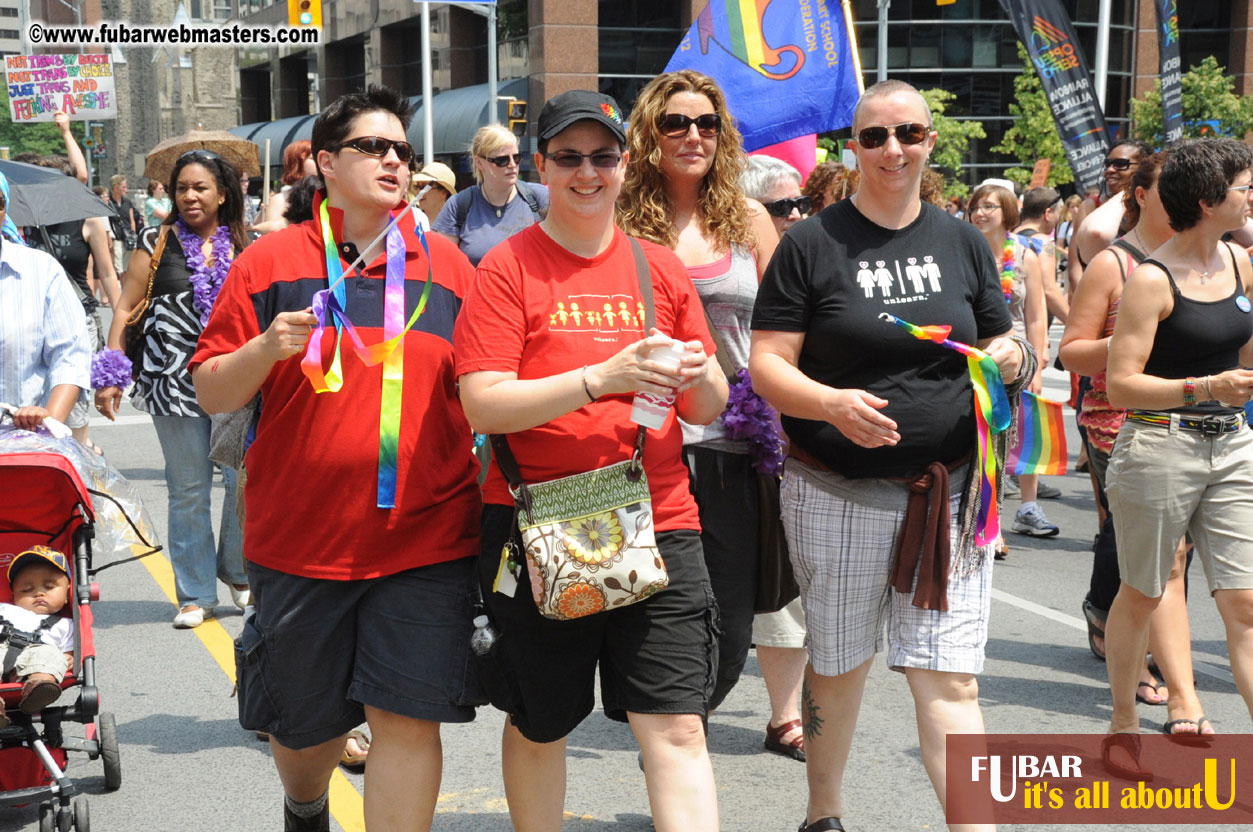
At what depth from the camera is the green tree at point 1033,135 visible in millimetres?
34188

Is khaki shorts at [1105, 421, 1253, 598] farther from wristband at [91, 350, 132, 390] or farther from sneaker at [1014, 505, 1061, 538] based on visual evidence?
wristband at [91, 350, 132, 390]

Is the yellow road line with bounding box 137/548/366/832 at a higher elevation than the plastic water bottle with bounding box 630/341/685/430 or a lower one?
lower

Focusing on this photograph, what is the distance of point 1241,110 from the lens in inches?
1246

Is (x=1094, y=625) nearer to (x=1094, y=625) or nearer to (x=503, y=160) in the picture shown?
(x=1094, y=625)

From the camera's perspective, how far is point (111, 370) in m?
6.33

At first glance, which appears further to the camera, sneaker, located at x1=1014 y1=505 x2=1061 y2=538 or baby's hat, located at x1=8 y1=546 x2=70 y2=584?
sneaker, located at x1=1014 y1=505 x2=1061 y2=538

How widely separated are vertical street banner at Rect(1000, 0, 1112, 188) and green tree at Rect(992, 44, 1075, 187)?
17.2 m

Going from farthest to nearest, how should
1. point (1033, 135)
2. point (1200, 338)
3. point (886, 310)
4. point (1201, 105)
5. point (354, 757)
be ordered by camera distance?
point (1033, 135) < point (1201, 105) < point (354, 757) < point (1200, 338) < point (886, 310)

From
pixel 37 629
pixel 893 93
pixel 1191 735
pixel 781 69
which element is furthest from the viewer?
pixel 781 69

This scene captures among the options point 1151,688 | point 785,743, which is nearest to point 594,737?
point 785,743

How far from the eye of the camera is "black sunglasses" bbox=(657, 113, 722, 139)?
4.22 meters

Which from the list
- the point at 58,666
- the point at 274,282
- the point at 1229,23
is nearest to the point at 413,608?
the point at 274,282

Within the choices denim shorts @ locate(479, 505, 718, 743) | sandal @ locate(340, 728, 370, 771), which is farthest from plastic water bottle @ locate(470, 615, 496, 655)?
sandal @ locate(340, 728, 370, 771)

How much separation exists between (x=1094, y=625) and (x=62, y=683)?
4.14m
